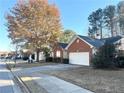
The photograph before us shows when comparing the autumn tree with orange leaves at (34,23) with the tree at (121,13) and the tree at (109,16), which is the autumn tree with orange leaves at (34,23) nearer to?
the tree at (121,13)

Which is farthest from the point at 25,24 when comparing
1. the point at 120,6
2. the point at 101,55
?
the point at 120,6

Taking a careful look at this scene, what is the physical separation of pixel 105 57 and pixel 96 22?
50497mm

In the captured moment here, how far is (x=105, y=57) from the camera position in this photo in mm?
26422

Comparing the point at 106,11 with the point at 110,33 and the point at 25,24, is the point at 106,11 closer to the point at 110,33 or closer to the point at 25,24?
the point at 110,33

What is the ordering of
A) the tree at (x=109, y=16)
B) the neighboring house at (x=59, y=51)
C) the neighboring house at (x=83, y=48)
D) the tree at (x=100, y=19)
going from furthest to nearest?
the tree at (x=100, y=19) < the tree at (x=109, y=16) < the neighboring house at (x=59, y=51) < the neighboring house at (x=83, y=48)

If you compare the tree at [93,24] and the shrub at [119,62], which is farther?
the tree at [93,24]

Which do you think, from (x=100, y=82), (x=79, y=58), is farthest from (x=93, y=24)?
(x=100, y=82)

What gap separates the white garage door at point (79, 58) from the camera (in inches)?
1391

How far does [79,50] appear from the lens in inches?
1470

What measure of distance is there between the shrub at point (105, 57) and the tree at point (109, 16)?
43.0m

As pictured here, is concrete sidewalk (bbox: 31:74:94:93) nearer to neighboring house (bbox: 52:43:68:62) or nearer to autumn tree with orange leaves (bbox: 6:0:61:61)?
autumn tree with orange leaves (bbox: 6:0:61:61)

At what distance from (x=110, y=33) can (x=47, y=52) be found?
29.2 meters

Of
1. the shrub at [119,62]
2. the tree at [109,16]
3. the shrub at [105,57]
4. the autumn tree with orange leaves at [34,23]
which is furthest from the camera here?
the tree at [109,16]

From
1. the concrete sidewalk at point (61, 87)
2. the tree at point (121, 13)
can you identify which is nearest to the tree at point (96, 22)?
the tree at point (121, 13)
